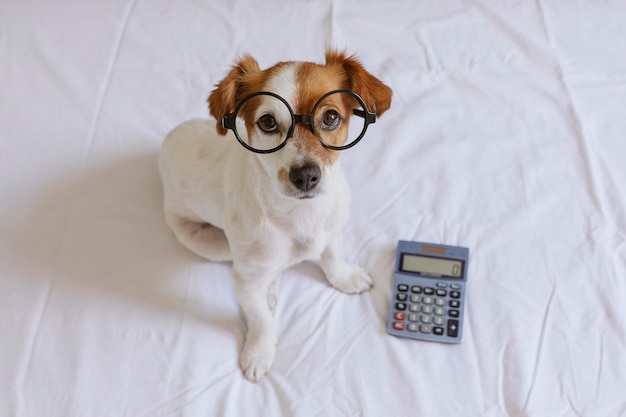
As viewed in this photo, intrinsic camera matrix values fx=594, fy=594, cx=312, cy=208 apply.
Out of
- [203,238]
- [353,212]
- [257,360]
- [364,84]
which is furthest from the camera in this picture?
[353,212]

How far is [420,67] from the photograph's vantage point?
1.97 m

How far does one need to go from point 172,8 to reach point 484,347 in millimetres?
1563

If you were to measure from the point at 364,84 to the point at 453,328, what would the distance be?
67 cm

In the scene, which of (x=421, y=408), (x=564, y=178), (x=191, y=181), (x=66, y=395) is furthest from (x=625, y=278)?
(x=66, y=395)

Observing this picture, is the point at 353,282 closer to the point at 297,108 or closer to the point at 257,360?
the point at 257,360

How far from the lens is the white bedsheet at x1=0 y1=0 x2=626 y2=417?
4.77ft

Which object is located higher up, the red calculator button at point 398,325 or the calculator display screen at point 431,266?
the calculator display screen at point 431,266

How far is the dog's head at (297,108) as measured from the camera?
1.15 metres

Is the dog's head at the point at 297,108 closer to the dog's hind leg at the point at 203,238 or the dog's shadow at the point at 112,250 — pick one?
the dog's hind leg at the point at 203,238

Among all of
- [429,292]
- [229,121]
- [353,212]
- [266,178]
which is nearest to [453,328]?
[429,292]

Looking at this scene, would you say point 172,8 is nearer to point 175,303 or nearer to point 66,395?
point 175,303

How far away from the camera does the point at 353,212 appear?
172 cm

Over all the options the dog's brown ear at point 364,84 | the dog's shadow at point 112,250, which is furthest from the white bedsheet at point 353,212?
the dog's brown ear at point 364,84

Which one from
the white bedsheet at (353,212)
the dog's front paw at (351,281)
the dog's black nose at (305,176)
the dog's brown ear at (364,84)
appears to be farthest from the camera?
the dog's front paw at (351,281)
